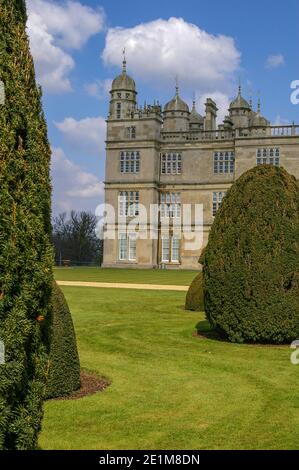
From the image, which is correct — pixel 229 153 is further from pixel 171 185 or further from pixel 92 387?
pixel 92 387

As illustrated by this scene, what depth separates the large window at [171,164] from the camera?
155 ft

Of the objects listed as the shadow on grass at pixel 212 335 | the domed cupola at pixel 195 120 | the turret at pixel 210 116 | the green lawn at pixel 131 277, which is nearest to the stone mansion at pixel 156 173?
the turret at pixel 210 116

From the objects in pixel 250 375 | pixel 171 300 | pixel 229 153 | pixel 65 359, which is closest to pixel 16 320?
pixel 65 359

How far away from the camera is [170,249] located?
47.2m

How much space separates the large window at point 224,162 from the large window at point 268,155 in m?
2.47

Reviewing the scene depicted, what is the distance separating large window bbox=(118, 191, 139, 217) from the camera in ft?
155

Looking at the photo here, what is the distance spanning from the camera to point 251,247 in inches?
419

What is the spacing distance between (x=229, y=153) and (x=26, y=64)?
141 ft

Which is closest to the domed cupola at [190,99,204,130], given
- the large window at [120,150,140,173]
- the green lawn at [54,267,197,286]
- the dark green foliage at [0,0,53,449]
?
the large window at [120,150,140,173]

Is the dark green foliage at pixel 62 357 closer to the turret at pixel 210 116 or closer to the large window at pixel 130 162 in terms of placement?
the large window at pixel 130 162

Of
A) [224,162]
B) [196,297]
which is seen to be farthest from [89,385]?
[224,162]

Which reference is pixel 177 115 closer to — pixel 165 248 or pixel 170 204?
pixel 170 204

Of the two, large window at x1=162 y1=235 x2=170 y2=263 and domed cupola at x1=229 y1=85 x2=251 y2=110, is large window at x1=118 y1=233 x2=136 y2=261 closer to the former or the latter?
large window at x1=162 y1=235 x2=170 y2=263

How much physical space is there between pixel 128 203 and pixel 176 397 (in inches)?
1603
